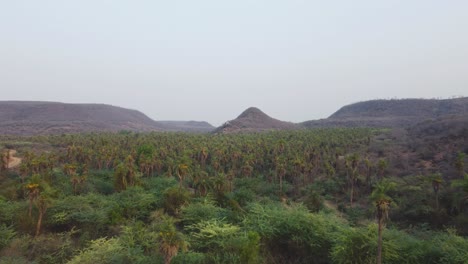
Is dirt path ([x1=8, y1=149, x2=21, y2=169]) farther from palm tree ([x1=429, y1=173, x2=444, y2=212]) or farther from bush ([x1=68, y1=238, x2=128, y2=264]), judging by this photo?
palm tree ([x1=429, y1=173, x2=444, y2=212])

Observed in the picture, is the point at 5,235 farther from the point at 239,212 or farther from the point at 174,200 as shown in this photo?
the point at 239,212

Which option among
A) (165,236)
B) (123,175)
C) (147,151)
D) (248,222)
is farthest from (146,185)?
(165,236)

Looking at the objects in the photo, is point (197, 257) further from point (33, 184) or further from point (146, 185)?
point (146, 185)

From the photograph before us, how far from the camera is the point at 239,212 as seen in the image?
46.7 metres

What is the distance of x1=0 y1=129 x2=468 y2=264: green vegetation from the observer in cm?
3297

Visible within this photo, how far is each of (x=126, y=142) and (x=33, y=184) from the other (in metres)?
65.7

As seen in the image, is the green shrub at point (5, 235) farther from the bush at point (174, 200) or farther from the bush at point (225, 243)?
the bush at point (225, 243)

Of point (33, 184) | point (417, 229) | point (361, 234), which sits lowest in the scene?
point (417, 229)

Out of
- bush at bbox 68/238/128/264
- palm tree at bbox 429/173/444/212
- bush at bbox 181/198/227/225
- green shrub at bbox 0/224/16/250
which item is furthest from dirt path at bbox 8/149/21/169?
palm tree at bbox 429/173/444/212

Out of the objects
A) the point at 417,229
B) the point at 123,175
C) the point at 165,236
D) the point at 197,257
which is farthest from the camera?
the point at 123,175

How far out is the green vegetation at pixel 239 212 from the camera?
108 ft

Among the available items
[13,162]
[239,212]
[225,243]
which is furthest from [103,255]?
[13,162]

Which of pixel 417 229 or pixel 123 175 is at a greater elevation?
pixel 123 175

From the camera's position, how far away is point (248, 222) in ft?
132
